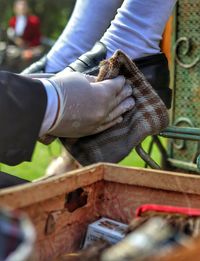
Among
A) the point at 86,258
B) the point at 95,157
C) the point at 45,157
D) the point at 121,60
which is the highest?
the point at 121,60

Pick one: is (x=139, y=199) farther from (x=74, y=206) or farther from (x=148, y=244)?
(x=148, y=244)


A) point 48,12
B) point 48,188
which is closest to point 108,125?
point 48,188

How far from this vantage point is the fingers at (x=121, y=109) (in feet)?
4.17

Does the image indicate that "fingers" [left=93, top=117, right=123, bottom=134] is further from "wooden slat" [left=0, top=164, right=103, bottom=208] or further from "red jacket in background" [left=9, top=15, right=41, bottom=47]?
"red jacket in background" [left=9, top=15, right=41, bottom=47]

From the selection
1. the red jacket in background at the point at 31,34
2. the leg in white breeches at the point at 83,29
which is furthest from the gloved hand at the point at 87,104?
the red jacket in background at the point at 31,34

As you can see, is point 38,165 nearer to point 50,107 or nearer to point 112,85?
point 112,85

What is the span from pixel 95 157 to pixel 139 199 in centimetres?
22

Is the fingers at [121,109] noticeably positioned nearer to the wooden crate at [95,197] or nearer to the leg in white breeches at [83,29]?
the wooden crate at [95,197]

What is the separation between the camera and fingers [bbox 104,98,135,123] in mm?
1272

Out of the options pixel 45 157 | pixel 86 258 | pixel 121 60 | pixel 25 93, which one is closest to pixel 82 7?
pixel 121 60

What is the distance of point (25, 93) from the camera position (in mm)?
1071

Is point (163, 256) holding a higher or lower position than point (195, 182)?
higher

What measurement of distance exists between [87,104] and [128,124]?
Result: 164 mm

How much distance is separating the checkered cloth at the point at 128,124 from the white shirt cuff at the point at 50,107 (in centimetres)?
18
